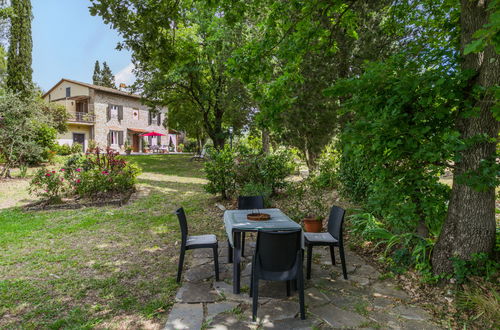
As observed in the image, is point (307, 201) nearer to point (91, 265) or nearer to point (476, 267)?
point (476, 267)

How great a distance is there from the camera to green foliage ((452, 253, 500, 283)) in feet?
10.4

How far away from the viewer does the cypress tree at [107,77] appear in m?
53.3

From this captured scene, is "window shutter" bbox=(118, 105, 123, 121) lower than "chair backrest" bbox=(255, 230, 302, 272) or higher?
higher

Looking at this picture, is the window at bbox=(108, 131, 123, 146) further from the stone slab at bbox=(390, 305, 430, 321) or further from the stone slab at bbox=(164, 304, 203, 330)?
the stone slab at bbox=(390, 305, 430, 321)

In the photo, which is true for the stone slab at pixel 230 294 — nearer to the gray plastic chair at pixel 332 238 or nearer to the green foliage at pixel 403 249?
the gray plastic chair at pixel 332 238

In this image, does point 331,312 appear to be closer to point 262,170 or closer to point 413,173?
point 413,173

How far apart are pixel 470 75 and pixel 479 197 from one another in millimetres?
1331

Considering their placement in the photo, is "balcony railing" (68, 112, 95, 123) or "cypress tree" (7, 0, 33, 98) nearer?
"cypress tree" (7, 0, 33, 98)

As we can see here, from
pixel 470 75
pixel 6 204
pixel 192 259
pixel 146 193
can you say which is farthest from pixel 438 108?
pixel 6 204

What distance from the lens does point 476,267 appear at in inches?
128

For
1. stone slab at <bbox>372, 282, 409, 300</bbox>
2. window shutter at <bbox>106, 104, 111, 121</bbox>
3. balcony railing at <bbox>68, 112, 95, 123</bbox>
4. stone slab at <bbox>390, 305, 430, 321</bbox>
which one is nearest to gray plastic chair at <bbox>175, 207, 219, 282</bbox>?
stone slab at <bbox>372, 282, 409, 300</bbox>

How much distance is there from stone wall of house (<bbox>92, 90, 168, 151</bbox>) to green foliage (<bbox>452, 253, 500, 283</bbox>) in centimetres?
2613

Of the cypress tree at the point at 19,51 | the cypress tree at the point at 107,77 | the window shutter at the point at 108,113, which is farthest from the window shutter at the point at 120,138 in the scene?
the cypress tree at the point at 107,77

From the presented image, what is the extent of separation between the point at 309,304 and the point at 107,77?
6030 centimetres
